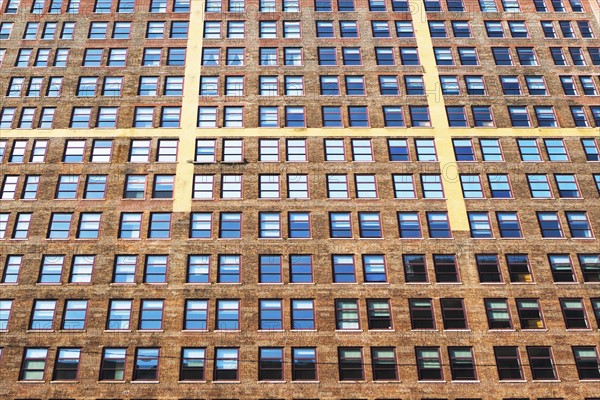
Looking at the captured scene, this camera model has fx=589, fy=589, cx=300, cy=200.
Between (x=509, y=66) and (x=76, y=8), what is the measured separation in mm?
40052

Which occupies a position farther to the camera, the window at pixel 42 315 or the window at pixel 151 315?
the window at pixel 151 315

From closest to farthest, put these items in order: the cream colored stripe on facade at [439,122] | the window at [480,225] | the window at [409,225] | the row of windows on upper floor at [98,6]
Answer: the window at [409,225] < the window at [480,225] < the cream colored stripe on facade at [439,122] < the row of windows on upper floor at [98,6]

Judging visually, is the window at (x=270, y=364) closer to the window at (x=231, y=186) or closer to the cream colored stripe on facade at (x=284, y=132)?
the window at (x=231, y=186)

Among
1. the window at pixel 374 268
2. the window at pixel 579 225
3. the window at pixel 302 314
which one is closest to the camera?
the window at pixel 302 314

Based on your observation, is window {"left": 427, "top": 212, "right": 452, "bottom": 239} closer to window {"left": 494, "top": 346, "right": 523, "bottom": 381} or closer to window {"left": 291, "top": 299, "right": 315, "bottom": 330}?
window {"left": 494, "top": 346, "right": 523, "bottom": 381}

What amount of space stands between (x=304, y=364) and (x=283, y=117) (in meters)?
20.2

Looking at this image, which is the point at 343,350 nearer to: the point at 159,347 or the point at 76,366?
the point at 159,347

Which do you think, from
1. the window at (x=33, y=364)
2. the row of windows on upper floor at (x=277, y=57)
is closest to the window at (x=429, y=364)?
the window at (x=33, y=364)

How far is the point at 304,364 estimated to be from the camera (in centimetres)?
3900

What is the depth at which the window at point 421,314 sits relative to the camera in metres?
40.3

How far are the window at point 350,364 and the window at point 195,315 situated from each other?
9.46 metres

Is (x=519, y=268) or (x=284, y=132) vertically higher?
(x=284, y=132)

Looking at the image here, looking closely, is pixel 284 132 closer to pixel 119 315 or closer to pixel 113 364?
pixel 119 315

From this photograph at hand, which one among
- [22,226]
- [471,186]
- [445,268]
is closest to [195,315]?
[22,226]
